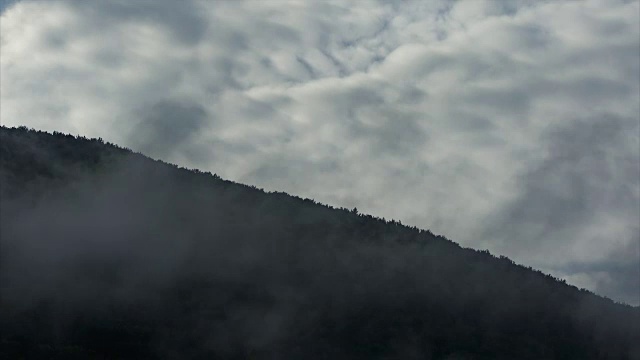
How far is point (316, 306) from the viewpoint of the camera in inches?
7554

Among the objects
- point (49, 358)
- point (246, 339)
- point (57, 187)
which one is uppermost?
point (57, 187)

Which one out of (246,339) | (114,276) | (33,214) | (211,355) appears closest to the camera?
(211,355)

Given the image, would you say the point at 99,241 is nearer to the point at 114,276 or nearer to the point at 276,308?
the point at 114,276

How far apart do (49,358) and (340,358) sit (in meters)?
62.2

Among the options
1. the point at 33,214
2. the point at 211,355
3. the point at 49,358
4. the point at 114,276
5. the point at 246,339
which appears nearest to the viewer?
the point at 49,358

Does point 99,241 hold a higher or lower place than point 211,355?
higher

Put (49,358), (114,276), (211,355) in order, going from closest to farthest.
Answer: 1. (49,358)
2. (211,355)
3. (114,276)

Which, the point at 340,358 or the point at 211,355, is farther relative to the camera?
the point at 340,358

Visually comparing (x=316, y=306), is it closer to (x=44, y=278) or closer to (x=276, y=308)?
(x=276, y=308)

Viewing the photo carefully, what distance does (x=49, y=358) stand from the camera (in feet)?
412

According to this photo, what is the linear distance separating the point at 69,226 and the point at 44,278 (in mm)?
34549

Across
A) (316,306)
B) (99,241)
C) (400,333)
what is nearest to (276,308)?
(316,306)

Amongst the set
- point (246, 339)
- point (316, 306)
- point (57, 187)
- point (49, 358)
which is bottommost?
point (49, 358)

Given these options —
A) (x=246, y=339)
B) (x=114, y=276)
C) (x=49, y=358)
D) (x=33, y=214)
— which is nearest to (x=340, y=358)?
(x=246, y=339)
